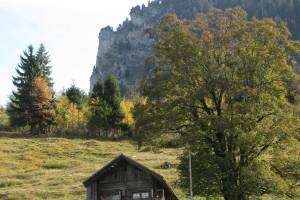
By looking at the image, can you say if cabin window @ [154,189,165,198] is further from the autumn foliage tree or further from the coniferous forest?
the autumn foliage tree

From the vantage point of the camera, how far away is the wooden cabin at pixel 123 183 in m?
33.9

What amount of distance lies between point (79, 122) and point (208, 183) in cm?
8107

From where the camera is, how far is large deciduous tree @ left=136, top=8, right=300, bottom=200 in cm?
3122

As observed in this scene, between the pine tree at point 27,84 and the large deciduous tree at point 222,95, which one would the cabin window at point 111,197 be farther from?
the pine tree at point 27,84

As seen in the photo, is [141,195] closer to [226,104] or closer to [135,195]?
[135,195]

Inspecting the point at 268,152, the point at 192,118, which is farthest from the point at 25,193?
the point at 268,152

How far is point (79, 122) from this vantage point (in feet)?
364

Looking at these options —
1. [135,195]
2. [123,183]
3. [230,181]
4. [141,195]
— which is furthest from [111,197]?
[230,181]

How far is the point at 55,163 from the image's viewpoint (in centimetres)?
7038

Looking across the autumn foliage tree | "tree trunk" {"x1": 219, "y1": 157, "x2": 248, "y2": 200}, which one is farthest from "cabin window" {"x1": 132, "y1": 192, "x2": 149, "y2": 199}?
the autumn foliage tree

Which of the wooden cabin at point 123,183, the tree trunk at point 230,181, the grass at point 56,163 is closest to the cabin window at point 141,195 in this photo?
the wooden cabin at point 123,183

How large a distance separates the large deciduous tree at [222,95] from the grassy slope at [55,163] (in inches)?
671

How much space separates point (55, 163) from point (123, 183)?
3783 cm

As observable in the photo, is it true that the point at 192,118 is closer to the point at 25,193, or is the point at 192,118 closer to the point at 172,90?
the point at 172,90
